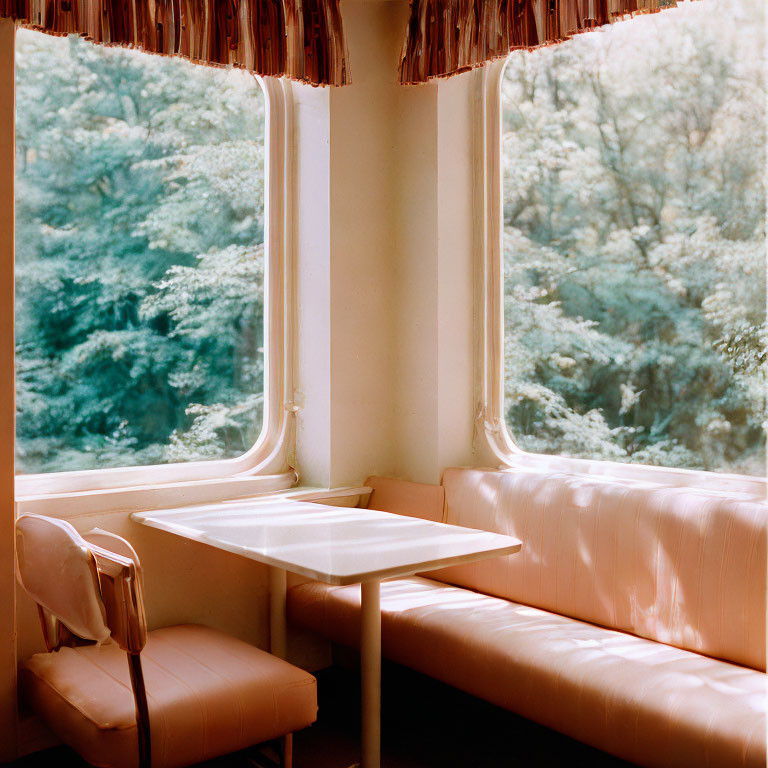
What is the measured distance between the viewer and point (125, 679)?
88.3 inches

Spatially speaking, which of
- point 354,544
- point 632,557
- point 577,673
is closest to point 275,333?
point 354,544

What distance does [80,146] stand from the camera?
9.70 ft

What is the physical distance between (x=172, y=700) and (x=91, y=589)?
0.43 metres

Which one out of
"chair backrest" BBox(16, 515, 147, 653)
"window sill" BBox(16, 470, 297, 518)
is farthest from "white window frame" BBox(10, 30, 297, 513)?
"chair backrest" BBox(16, 515, 147, 653)

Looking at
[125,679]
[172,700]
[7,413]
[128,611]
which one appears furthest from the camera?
[7,413]

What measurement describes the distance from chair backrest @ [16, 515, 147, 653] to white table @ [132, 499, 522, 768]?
0.41 m

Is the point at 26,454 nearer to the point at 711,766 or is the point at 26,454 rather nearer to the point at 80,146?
the point at 80,146

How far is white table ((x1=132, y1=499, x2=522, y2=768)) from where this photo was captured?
6.91 ft

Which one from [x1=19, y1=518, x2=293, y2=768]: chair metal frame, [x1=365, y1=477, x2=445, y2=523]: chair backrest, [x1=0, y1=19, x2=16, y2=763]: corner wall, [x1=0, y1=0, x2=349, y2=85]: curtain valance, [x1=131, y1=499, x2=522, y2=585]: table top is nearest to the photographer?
[x1=19, y1=518, x2=293, y2=768]: chair metal frame

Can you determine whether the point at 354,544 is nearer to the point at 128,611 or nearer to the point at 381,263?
the point at 128,611

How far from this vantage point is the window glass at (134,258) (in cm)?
287

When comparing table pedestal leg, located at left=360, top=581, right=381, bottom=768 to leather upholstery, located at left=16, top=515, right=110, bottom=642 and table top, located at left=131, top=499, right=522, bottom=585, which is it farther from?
leather upholstery, located at left=16, top=515, right=110, bottom=642

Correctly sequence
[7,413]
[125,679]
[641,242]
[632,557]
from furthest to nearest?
[641,242]
[632,557]
[7,413]
[125,679]

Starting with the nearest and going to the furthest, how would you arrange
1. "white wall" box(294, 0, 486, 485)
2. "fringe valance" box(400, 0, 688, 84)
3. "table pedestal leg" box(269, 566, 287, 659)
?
"fringe valance" box(400, 0, 688, 84) → "table pedestal leg" box(269, 566, 287, 659) → "white wall" box(294, 0, 486, 485)
